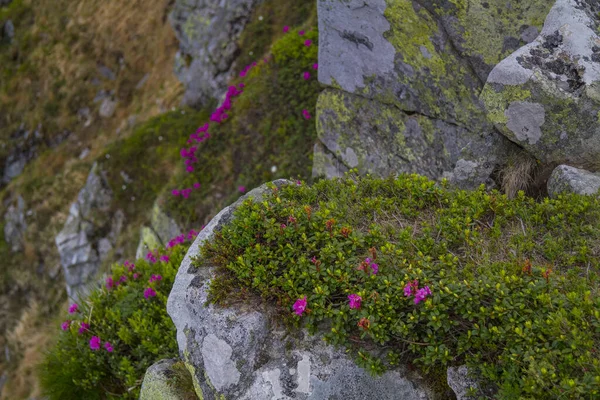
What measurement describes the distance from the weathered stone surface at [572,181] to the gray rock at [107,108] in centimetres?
1990

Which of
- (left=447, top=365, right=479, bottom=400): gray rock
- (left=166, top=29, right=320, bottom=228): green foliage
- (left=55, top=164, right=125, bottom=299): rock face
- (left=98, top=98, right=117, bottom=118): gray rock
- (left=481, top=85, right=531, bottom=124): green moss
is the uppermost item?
(left=481, top=85, right=531, bottom=124): green moss

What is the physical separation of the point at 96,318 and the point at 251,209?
11.0 ft

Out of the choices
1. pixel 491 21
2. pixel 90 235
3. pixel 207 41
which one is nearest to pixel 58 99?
pixel 90 235

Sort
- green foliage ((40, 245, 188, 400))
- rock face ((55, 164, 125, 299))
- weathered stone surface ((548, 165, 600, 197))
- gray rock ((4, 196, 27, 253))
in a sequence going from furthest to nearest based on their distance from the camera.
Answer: gray rock ((4, 196, 27, 253))
rock face ((55, 164, 125, 299))
green foliage ((40, 245, 188, 400))
weathered stone surface ((548, 165, 600, 197))

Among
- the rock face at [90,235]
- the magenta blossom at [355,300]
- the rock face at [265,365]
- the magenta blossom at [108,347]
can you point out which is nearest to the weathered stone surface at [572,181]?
the magenta blossom at [355,300]

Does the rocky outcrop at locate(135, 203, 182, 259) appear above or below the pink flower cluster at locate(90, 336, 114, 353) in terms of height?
below

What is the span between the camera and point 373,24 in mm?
8422

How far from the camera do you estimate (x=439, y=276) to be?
4.18m

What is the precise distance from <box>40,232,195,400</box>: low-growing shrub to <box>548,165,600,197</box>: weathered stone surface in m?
4.91

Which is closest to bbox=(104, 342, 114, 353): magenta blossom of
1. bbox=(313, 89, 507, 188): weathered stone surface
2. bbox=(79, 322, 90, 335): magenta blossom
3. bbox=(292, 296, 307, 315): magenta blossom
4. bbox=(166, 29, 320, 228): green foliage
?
bbox=(79, 322, 90, 335): magenta blossom

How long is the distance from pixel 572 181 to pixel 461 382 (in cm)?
301

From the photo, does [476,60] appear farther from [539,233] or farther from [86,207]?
[86,207]

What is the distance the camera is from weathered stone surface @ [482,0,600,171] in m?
6.07

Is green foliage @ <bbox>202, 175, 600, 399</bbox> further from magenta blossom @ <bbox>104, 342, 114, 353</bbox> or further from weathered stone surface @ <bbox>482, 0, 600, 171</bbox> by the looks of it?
magenta blossom @ <bbox>104, 342, 114, 353</bbox>
